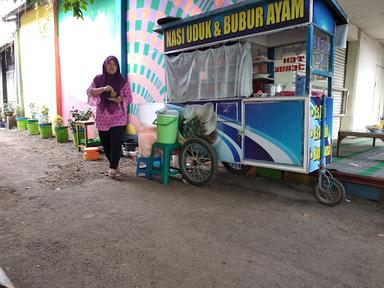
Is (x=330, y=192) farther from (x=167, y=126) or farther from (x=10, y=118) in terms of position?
(x=10, y=118)

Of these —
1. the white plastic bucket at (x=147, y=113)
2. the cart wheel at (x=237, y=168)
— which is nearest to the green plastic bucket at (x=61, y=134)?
Answer: the white plastic bucket at (x=147, y=113)

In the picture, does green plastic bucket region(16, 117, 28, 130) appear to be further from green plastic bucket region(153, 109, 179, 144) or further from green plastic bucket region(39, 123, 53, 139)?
green plastic bucket region(153, 109, 179, 144)

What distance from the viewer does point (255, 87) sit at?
5.16m

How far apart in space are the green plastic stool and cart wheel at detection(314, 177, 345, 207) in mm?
2134

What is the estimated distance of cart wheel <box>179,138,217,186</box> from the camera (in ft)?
14.9

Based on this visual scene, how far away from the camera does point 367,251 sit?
9.04ft

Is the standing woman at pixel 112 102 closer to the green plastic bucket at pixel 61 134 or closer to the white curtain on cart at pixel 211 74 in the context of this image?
the white curtain on cart at pixel 211 74

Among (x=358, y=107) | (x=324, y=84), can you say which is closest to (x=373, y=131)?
(x=324, y=84)

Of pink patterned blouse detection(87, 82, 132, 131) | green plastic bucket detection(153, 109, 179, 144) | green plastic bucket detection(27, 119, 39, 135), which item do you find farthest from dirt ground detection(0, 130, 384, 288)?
green plastic bucket detection(27, 119, 39, 135)

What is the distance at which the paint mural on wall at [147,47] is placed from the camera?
6.49 meters

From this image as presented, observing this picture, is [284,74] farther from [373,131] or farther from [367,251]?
[367,251]

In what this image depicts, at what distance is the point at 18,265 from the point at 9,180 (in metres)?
3.08

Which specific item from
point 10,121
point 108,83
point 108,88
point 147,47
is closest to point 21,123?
point 10,121

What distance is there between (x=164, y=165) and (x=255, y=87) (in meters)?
1.98
